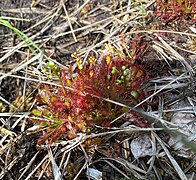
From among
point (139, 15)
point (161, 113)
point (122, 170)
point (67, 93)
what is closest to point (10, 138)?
point (67, 93)

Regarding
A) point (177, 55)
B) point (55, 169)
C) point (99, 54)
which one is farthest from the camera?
point (99, 54)

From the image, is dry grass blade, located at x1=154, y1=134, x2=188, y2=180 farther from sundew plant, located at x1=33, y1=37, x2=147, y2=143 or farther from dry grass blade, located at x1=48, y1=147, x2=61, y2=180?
dry grass blade, located at x1=48, y1=147, x2=61, y2=180

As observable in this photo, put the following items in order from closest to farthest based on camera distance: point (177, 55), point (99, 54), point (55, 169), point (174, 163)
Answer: point (174, 163) → point (55, 169) → point (177, 55) → point (99, 54)

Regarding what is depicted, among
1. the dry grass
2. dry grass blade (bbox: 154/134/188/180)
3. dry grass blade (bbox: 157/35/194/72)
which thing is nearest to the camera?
dry grass blade (bbox: 154/134/188/180)

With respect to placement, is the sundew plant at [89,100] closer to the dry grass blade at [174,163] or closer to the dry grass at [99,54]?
the dry grass at [99,54]

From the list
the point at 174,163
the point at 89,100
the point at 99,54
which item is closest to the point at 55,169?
the point at 89,100

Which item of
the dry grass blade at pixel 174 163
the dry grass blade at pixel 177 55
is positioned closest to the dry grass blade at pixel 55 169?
the dry grass blade at pixel 174 163

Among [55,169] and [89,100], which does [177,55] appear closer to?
[89,100]

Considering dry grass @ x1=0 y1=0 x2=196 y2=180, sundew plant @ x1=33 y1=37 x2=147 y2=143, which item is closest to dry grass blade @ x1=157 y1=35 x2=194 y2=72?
dry grass @ x1=0 y1=0 x2=196 y2=180

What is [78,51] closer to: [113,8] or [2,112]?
[113,8]
